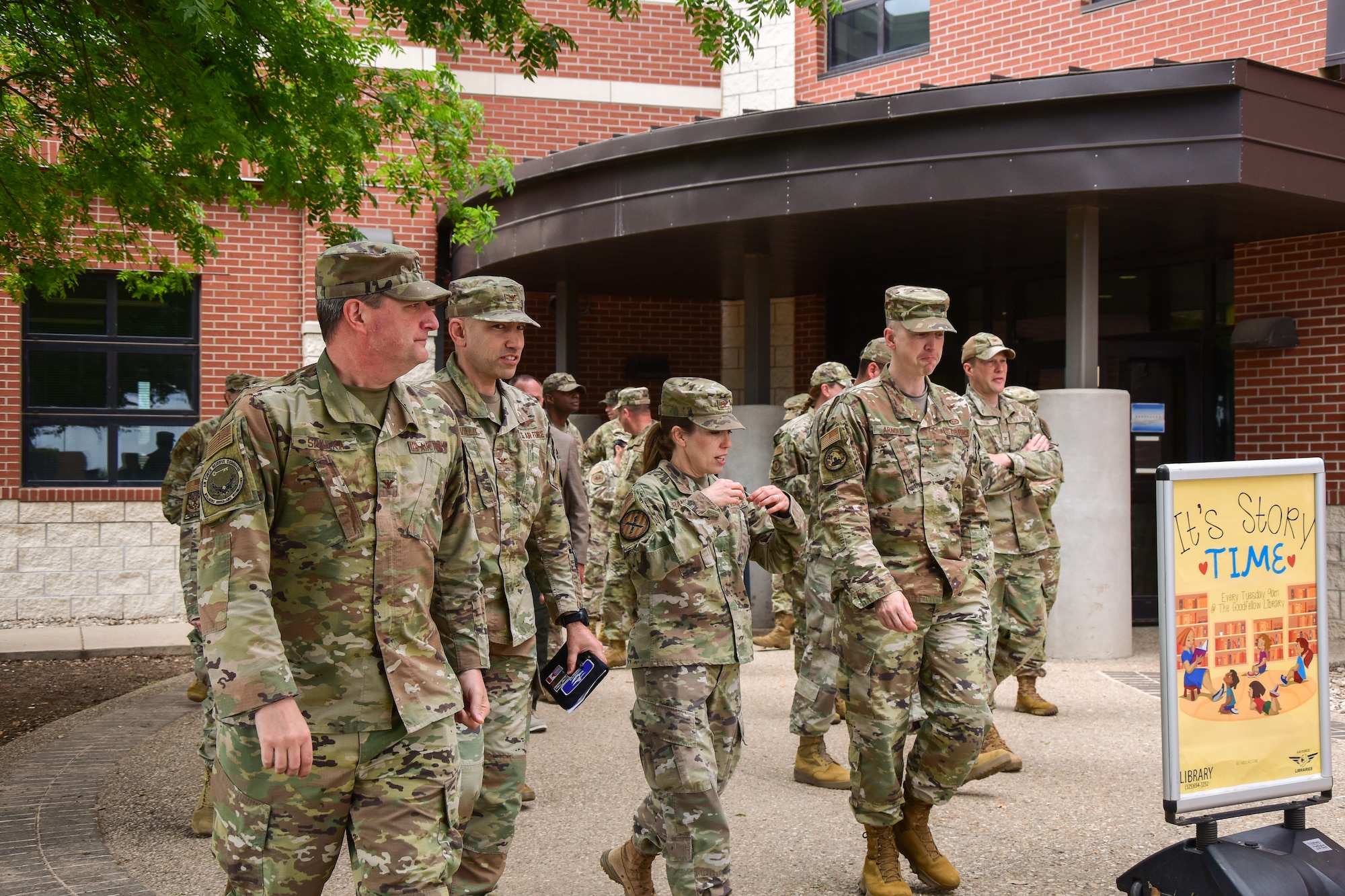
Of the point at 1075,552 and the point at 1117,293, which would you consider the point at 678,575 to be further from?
the point at 1117,293

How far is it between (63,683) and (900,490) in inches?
311

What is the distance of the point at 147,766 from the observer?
22.6 feet

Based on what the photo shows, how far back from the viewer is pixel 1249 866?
403cm

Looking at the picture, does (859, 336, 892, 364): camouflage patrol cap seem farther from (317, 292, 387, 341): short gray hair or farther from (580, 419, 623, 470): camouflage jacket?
(317, 292, 387, 341): short gray hair

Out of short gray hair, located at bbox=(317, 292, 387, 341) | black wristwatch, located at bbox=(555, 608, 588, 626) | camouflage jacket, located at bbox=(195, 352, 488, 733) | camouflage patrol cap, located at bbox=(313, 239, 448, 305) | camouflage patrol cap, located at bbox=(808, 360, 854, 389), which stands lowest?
black wristwatch, located at bbox=(555, 608, 588, 626)

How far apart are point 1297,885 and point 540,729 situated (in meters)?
4.48

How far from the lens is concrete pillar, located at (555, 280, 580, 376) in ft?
44.8

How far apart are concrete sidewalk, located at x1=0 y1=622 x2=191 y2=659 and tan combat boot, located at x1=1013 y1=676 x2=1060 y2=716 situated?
24.7ft

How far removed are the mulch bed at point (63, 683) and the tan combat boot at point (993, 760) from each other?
5911mm

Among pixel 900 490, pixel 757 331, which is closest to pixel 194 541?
pixel 900 490

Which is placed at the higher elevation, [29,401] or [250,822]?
[29,401]

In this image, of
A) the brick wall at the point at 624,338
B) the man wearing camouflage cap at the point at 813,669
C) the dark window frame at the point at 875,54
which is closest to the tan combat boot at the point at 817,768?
the man wearing camouflage cap at the point at 813,669

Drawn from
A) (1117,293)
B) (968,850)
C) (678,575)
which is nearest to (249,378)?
(678,575)

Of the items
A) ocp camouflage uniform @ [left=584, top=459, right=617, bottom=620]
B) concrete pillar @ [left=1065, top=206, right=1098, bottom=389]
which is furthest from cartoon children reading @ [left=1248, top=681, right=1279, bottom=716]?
ocp camouflage uniform @ [left=584, top=459, right=617, bottom=620]
